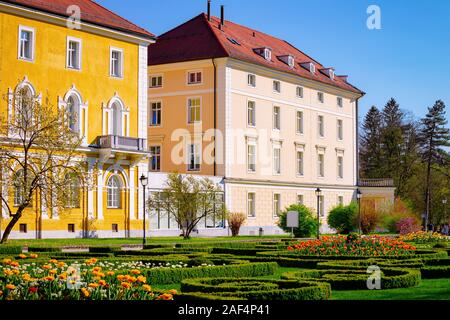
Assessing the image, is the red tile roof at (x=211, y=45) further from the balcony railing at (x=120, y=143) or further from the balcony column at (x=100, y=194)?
the balcony column at (x=100, y=194)

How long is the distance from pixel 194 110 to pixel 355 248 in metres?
27.4

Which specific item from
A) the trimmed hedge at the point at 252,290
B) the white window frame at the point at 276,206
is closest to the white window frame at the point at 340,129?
the white window frame at the point at 276,206

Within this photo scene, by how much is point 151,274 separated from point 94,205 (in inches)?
892

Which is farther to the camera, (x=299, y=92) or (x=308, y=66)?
(x=308, y=66)

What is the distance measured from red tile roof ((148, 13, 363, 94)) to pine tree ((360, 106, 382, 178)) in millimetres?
19478

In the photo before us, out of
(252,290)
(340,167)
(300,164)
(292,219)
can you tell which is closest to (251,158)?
(300,164)

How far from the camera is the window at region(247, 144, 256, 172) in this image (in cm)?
4778

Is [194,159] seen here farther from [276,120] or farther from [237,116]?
[276,120]

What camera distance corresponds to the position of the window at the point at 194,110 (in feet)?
153

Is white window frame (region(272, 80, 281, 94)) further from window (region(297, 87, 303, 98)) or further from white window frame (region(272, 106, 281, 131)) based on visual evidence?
window (region(297, 87, 303, 98))

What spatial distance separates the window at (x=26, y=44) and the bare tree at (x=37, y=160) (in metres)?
2.93

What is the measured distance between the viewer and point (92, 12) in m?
37.2

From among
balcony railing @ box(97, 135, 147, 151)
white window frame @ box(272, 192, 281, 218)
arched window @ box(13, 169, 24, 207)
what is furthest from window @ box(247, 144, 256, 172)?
arched window @ box(13, 169, 24, 207)

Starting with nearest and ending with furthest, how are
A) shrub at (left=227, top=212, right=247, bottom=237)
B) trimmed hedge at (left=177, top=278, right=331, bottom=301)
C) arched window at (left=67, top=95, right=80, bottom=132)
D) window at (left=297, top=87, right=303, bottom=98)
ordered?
trimmed hedge at (left=177, top=278, right=331, bottom=301)
arched window at (left=67, top=95, right=80, bottom=132)
shrub at (left=227, top=212, right=247, bottom=237)
window at (left=297, top=87, right=303, bottom=98)
